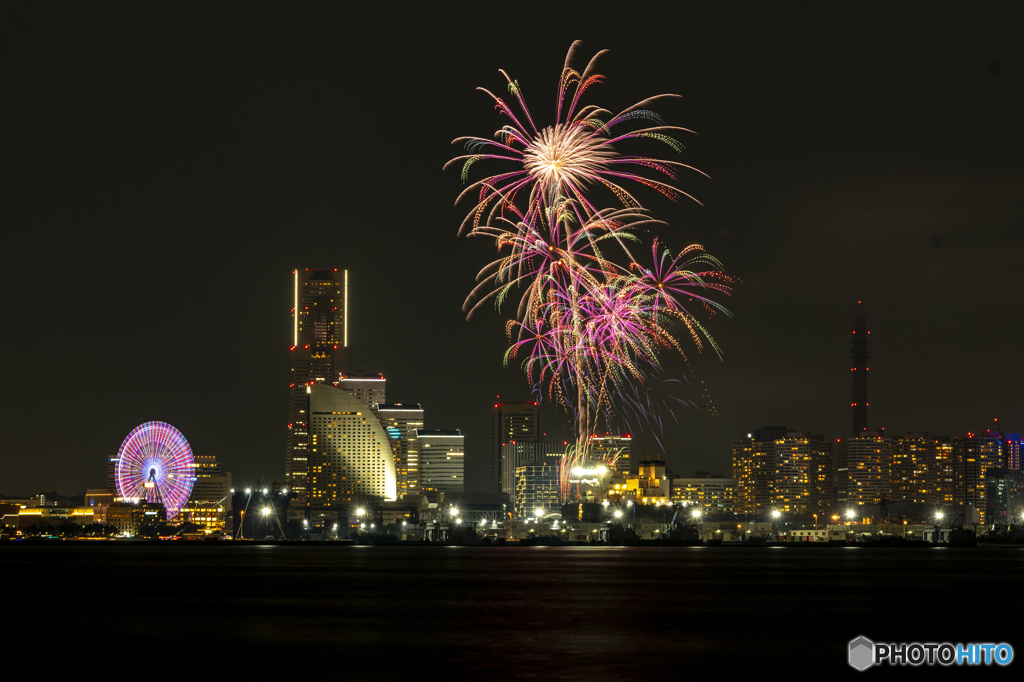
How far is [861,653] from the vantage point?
5056 cm

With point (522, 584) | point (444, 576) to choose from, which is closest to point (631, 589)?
point (522, 584)

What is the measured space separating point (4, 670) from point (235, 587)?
52367 millimetres

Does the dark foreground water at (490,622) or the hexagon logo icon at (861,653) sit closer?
the dark foreground water at (490,622)

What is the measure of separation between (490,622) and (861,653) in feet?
64.1

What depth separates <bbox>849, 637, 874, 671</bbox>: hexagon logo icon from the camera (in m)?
46.8

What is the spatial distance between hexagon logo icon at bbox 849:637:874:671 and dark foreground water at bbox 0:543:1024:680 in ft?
2.18

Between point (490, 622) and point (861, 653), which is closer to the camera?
point (861, 653)

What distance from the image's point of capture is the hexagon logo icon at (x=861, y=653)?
46750mm

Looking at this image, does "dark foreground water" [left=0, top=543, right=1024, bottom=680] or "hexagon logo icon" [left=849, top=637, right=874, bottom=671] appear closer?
"dark foreground water" [left=0, top=543, right=1024, bottom=680]

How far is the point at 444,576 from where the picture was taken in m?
114

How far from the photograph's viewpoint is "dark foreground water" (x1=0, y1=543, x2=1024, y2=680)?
45.8 m

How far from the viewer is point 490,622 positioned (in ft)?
204

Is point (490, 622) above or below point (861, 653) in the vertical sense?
below

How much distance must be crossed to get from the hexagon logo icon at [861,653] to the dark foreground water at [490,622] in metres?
0.66
